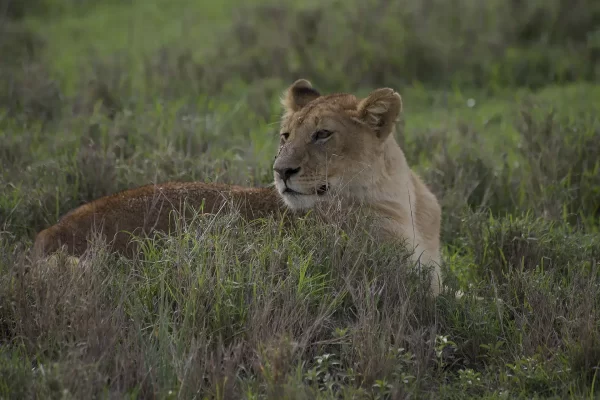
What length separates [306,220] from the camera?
16.6 ft

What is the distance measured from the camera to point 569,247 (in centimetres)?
554

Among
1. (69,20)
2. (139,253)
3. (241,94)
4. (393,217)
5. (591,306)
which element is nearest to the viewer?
(591,306)

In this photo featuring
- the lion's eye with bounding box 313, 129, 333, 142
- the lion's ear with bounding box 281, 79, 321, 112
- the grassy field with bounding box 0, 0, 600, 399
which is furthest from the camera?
the lion's ear with bounding box 281, 79, 321, 112

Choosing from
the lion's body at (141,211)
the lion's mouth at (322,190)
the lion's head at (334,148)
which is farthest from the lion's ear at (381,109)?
the lion's body at (141,211)

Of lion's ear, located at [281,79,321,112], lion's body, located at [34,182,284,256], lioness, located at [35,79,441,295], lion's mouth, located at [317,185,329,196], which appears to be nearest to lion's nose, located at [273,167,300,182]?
lioness, located at [35,79,441,295]

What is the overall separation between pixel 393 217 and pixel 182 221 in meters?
1.11

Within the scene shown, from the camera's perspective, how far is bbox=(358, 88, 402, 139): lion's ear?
5.25 m

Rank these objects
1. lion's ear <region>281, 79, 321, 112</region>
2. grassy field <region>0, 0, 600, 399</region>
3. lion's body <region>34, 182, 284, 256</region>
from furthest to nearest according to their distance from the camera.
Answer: lion's ear <region>281, 79, 321, 112</region> → lion's body <region>34, 182, 284, 256</region> → grassy field <region>0, 0, 600, 399</region>

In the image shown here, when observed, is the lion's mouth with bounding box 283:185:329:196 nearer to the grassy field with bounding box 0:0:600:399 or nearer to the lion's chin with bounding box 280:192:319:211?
the lion's chin with bounding box 280:192:319:211

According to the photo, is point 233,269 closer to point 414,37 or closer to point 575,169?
point 575,169

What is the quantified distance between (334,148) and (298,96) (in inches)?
25.6

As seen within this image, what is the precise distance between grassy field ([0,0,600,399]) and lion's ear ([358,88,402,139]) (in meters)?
0.66

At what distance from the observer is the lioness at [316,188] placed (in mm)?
5098

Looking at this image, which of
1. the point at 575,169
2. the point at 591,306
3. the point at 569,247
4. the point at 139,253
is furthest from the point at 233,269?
the point at 575,169
